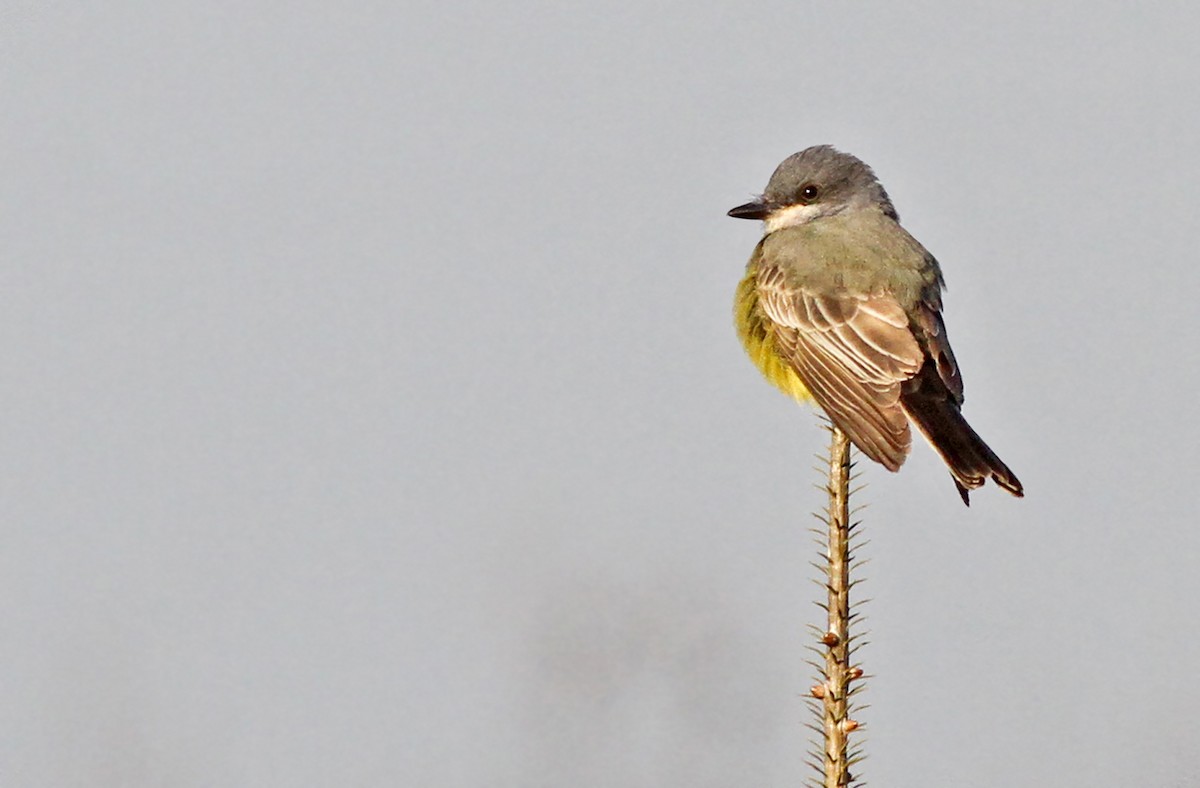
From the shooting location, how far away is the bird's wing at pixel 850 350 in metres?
4.87

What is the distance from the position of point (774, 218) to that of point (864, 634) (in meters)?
3.34

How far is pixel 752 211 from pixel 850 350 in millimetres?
1297

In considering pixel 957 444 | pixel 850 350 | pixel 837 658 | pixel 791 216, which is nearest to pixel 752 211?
pixel 791 216

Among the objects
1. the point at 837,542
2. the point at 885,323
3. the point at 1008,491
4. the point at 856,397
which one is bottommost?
the point at 837,542

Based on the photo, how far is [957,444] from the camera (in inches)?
190

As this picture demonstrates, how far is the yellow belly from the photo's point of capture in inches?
225

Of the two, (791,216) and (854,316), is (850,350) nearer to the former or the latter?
(854,316)

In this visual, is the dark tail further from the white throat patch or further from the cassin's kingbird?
the white throat patch

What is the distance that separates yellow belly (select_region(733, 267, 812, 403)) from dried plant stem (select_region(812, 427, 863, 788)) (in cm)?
204

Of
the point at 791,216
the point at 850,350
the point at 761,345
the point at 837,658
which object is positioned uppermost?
the point at 791,216

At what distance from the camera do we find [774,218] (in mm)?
6492

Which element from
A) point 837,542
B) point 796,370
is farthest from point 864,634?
point 796,370

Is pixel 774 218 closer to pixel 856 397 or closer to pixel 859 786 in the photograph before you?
pixel 856 397

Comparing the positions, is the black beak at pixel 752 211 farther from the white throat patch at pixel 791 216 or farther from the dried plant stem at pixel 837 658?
the dried plant stem at pixel 837 658
